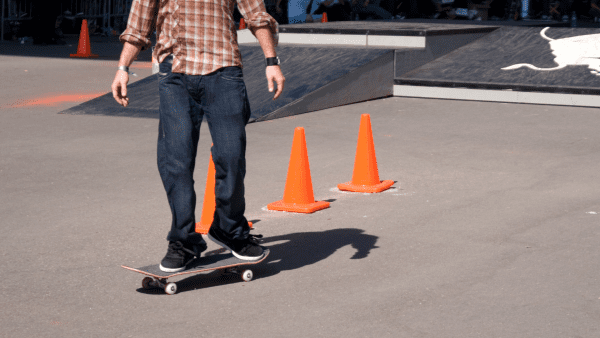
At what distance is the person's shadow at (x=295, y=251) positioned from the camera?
15.1 ft

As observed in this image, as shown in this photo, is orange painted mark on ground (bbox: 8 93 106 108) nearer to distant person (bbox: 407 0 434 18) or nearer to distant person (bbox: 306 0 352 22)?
distant person (bbox: 306 0 352 22)

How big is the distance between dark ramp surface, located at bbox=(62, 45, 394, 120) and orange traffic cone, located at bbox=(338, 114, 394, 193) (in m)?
3.83

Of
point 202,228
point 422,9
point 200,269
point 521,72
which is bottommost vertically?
point 202,228

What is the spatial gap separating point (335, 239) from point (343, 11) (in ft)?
81.1

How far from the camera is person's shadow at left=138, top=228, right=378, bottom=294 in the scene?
459 cm

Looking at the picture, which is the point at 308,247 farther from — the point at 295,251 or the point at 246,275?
the point at 246,275

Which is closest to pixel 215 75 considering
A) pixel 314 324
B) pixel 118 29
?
pixel 314 324

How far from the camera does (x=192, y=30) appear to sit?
4297mm

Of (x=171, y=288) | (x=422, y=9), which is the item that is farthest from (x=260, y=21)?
(x=422, y=9)

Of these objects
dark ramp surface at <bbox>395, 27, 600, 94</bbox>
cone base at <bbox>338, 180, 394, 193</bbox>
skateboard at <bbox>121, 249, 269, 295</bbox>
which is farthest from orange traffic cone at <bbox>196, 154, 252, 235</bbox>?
dark ramp surface at <bbox>395, 27, 600, 94</bbox>

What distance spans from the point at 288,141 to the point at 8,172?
2983mm

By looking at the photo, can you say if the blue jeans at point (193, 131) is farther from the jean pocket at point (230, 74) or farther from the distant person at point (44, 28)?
the distant person at point (44, 28)

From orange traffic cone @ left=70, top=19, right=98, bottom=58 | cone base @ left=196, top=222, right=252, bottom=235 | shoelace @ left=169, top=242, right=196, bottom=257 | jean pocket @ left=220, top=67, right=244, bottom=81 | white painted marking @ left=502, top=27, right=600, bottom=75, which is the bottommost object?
cone base @ left=196, top=222, right=252, bottom=235

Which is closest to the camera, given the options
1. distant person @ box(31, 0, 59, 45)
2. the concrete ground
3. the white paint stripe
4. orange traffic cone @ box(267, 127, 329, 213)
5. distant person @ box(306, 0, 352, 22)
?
the concrete ground
